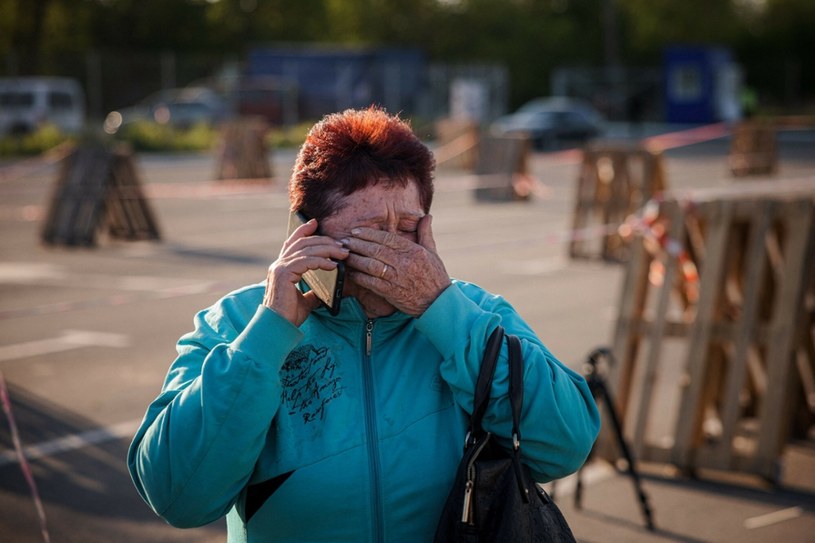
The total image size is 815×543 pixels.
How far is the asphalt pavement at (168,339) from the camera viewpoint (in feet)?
17.0

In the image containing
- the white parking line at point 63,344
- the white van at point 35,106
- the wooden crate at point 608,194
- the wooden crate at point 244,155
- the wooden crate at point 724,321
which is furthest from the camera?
the white van at point 35,106

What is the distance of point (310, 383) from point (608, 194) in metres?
12.1

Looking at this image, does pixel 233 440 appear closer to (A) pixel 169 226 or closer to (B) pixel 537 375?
(B) pixel 537 375

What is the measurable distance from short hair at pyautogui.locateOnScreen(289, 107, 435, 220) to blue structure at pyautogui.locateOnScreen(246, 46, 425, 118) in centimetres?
4464

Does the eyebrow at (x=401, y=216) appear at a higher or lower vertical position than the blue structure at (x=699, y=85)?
lower

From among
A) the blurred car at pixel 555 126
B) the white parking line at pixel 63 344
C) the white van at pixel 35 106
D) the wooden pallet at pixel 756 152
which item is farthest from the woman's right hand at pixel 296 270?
the blurred car at pixel 555 126

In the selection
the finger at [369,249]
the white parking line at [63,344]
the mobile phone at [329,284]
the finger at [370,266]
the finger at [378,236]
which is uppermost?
the finger at [378,236]

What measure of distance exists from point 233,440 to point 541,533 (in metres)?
0.72

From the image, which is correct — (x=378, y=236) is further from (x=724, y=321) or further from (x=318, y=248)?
(x=724, y=321)

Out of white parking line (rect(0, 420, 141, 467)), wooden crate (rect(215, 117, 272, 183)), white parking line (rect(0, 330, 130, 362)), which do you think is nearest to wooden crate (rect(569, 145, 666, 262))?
white parking line (rect(0, 330, 130, 362))

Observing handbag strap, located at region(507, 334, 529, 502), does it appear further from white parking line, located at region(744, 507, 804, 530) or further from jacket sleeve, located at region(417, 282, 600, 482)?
white parking line, located at region(744, 507, 804, 530)

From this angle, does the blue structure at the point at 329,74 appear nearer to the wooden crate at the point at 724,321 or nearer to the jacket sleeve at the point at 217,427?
the wooden crate at the point at 724,321

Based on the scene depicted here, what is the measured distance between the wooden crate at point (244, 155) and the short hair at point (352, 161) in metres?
23.2

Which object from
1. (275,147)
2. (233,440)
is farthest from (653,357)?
(275,147)
